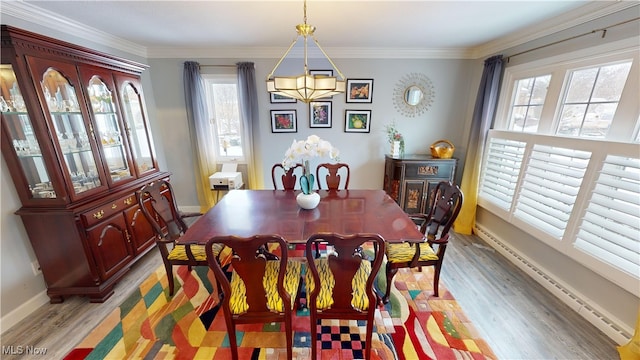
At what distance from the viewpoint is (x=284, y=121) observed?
3.46 meters

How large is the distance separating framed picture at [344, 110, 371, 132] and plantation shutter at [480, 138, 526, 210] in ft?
5.31

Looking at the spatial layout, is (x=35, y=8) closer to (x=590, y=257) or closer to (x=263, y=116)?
(x=263, y=116)

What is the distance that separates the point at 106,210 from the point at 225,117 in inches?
77.4

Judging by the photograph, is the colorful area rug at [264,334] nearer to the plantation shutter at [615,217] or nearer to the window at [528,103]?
the plantation shutter at [615,217]

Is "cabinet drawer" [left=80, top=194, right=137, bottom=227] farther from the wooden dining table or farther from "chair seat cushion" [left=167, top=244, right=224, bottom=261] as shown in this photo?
the wooden dining table

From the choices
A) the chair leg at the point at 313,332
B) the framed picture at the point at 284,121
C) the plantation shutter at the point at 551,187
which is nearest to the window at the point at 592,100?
the plantation shutter at the point at 551,187

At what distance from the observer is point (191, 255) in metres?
1.79

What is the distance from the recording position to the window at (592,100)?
1785 mm

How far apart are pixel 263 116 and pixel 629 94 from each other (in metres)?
3.64

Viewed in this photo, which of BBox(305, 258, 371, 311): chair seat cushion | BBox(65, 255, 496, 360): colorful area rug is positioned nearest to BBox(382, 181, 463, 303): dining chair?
BBox(65, 255, 496, 360): colorful area rug

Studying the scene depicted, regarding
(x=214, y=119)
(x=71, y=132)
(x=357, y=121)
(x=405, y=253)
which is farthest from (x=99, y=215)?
(x=357, y=121)

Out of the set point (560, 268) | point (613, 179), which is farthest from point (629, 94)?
point (560, 268)

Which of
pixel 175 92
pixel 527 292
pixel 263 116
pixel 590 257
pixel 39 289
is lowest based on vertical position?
pixel 527 292

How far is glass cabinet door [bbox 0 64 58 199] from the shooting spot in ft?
5.15
